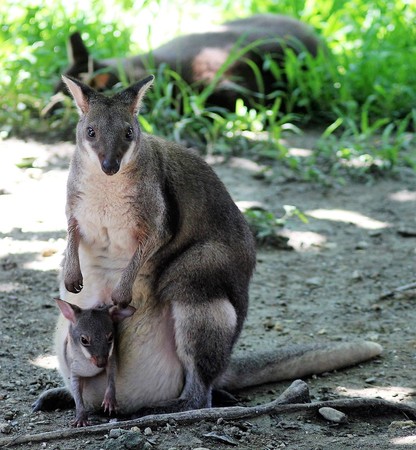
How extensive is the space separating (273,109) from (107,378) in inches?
178

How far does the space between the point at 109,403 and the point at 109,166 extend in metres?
1.01

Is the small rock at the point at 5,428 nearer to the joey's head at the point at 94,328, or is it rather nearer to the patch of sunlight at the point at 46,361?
the joey's head at the point at 94,328

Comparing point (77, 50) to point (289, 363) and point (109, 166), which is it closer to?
point (289, 363)

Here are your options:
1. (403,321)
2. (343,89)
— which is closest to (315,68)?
(343,89)

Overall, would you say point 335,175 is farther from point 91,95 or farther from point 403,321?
point 91,95

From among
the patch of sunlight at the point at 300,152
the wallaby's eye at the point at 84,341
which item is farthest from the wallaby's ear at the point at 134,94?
the patch of sunlight at the point at 300,152

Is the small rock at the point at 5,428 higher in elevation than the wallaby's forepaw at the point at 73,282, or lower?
lower

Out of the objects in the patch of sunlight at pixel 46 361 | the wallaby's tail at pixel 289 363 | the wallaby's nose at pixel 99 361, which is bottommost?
the patch of sunlight at pixel 46 361

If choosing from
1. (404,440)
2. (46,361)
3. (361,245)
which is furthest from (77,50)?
(404,440)

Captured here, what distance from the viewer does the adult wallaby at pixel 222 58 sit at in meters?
8.34

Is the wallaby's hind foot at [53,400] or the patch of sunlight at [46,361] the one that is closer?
the wallaby's hind foot at [53,400]

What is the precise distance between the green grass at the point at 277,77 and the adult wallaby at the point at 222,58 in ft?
0.44

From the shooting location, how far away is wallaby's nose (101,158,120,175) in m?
3.85

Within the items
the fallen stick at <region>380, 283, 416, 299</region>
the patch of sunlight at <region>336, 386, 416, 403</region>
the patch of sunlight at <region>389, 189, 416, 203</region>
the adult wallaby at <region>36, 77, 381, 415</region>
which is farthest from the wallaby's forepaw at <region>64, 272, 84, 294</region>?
the patch of sunlight at <region>389, 189, 416, 203</region>
